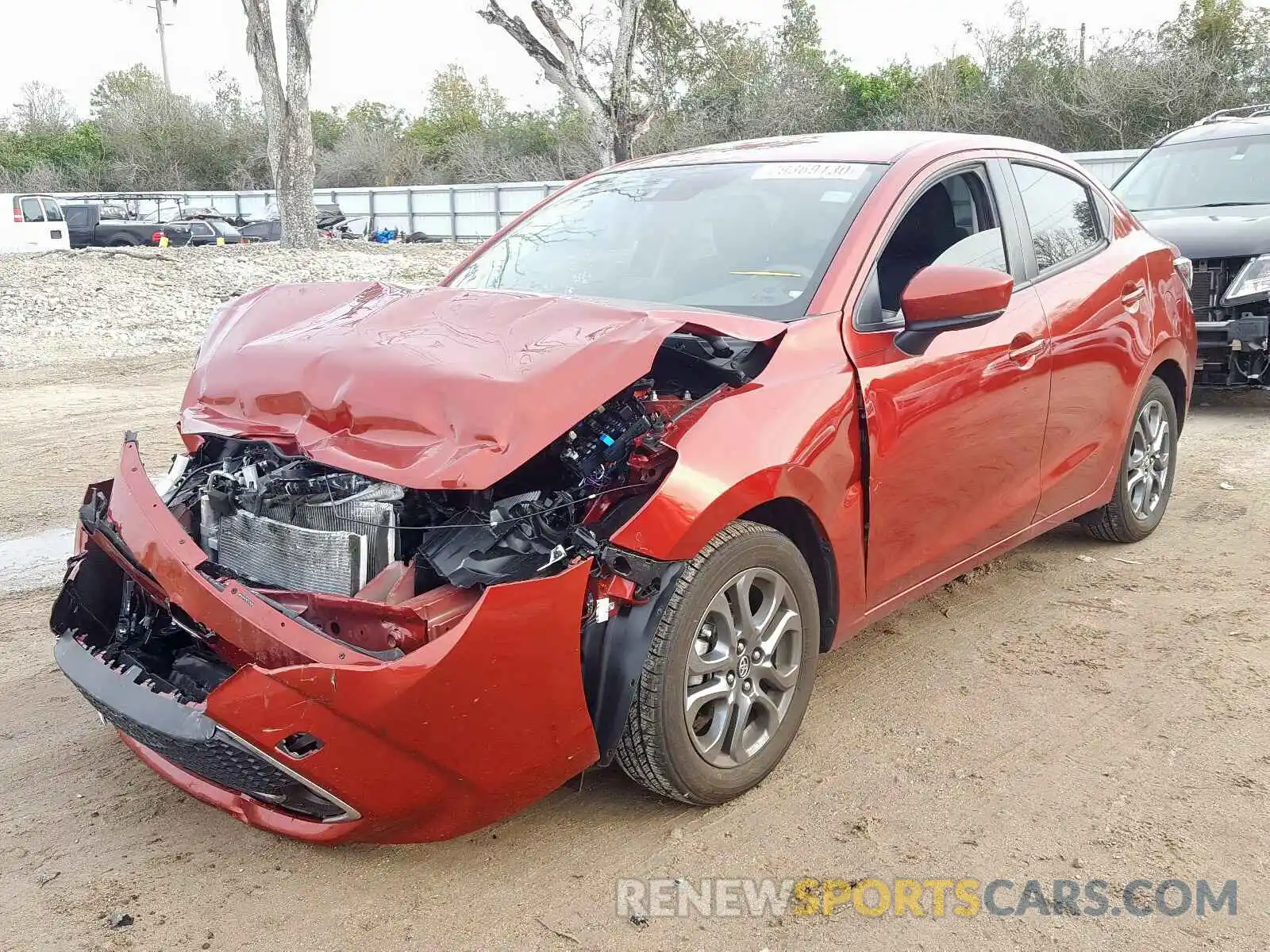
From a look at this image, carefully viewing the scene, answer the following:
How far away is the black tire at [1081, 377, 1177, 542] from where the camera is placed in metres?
5.02

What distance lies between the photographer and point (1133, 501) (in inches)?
205

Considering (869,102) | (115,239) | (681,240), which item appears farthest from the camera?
(869,102)

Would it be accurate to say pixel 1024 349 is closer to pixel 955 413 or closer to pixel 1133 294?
pixel 955 413

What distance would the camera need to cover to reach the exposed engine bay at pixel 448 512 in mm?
2676

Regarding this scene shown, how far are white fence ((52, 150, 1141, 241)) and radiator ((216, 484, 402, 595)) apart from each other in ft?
81.1

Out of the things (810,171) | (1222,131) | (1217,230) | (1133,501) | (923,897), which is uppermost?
(1222,131)

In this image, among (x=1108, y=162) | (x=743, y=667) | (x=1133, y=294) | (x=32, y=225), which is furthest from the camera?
(x=32, y=225)

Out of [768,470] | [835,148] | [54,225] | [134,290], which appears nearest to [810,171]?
[835,148]

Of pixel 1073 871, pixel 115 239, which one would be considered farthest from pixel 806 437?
pixel 115 239

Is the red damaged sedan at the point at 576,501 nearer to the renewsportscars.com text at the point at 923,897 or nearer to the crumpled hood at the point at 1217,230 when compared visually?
the renewsportscars.com text at the point at 923,897

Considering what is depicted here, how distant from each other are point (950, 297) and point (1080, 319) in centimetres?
132

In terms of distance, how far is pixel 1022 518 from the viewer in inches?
Answer: 166

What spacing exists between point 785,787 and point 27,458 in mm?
6275

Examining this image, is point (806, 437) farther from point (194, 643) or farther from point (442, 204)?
point (442, 204)
